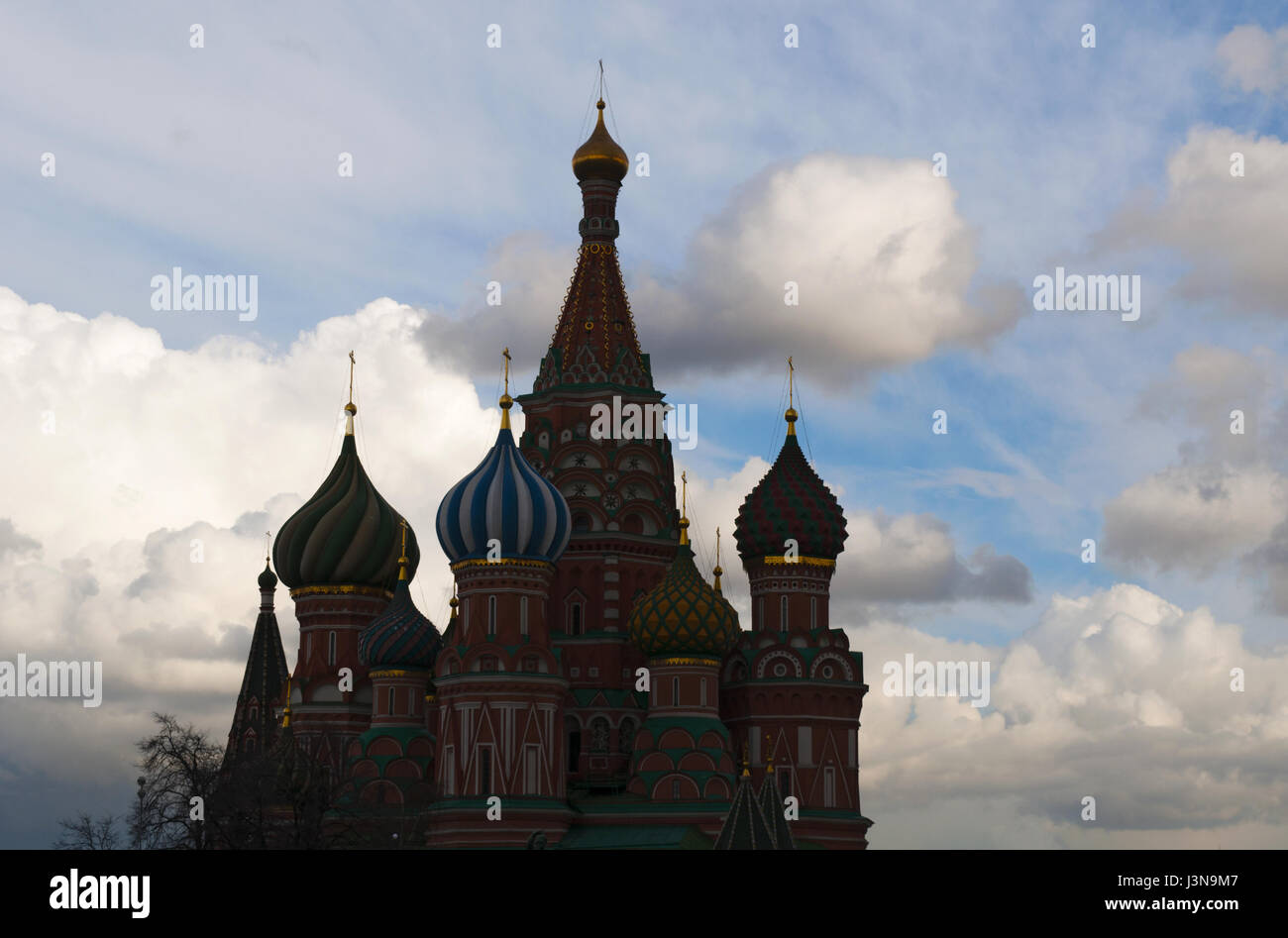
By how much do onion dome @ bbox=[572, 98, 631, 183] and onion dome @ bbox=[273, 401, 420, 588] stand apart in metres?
12.2

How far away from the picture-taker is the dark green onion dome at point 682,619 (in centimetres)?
5462

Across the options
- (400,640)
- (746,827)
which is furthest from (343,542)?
(746,827)

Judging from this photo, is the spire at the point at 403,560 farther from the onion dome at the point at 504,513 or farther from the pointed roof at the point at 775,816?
the pointed roof at the point at 775,816

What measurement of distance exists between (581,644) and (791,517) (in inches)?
288

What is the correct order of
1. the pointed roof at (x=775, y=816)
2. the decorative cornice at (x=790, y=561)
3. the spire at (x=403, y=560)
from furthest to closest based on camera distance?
the spire at (x=403, y=560), the decorative cornice at (x=790, y=561), the pointed roof at (x=775, y=816)

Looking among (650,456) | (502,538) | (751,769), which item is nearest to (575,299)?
(650,456)

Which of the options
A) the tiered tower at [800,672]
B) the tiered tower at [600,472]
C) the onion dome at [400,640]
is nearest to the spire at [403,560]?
the onion dome at [400,640]

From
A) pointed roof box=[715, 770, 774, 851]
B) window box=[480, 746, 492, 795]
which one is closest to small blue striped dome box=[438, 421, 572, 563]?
window box=[480, 746, 492, 795]

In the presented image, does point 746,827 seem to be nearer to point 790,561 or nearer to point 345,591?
point 790,561

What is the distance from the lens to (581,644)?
57.9m

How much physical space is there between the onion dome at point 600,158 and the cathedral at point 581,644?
0.07m

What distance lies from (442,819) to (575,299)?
57.6 ft
